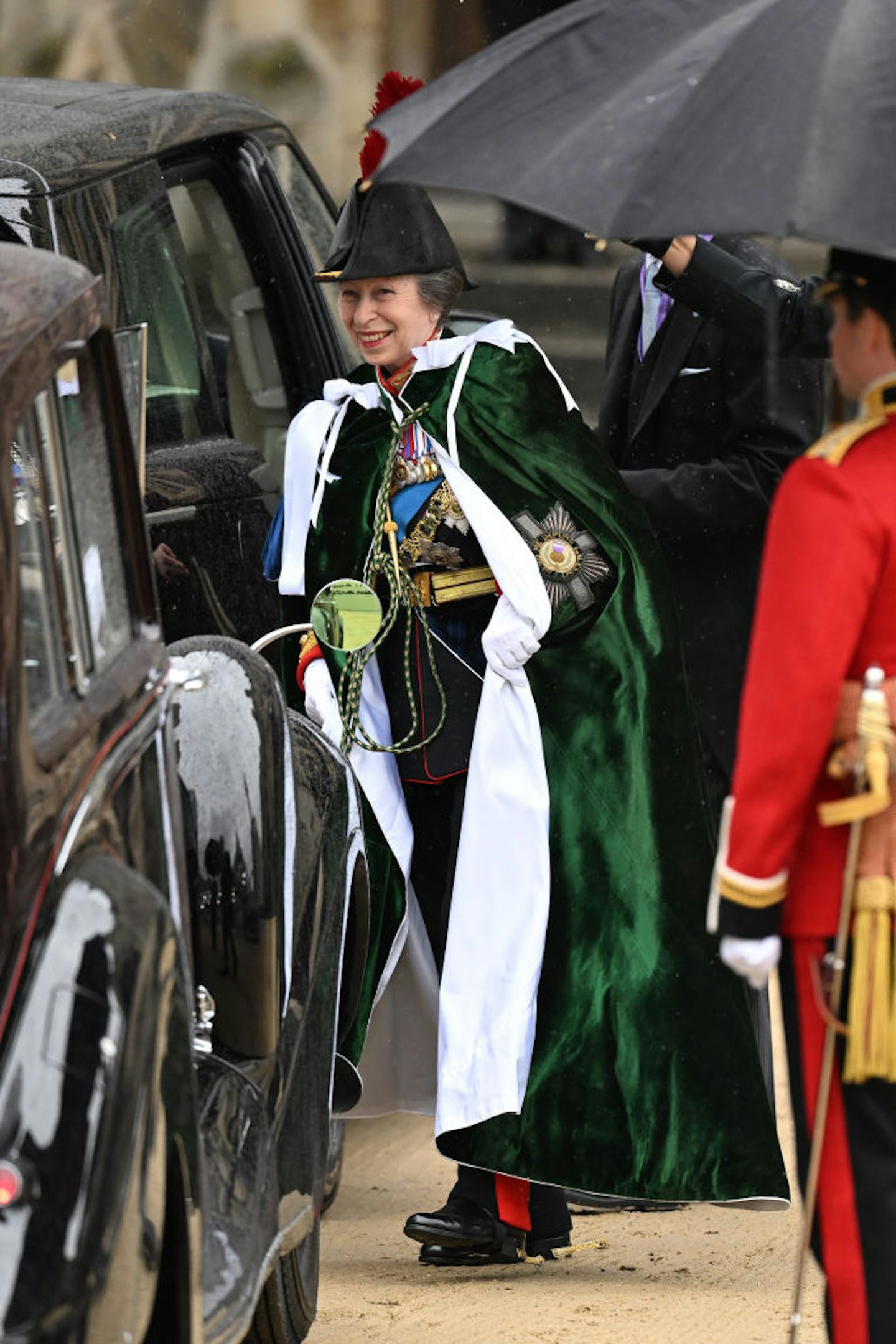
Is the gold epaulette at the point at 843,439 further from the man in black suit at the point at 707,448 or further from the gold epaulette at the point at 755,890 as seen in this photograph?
the man in black suit at the point at 707,448

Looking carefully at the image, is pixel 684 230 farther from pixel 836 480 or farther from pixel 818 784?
pixel 818 784

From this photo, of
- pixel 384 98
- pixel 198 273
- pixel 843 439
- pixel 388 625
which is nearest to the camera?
pixel 843 439

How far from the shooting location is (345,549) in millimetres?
5258

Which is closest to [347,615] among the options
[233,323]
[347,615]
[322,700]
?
[347,615]

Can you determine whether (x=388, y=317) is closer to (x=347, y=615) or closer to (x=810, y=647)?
(x=347, y=615)

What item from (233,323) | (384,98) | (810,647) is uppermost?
(384,98)

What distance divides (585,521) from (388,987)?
1.11 meters

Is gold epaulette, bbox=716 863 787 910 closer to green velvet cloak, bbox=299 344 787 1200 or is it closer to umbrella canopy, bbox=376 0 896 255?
umbrella canopy, bbox=376 0 896 255

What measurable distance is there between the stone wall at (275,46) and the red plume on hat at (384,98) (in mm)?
9310

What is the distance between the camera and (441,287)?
525 cm

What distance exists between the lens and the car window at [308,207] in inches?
261

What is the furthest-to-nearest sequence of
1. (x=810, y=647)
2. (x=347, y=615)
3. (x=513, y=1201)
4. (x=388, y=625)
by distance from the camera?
(x=513, y=1201) → (x=388, y=625) → (x=347, y=615) → (x=810, y=647)

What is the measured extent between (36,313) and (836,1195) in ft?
5.28

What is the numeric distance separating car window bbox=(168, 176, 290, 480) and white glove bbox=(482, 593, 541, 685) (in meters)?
1.16
